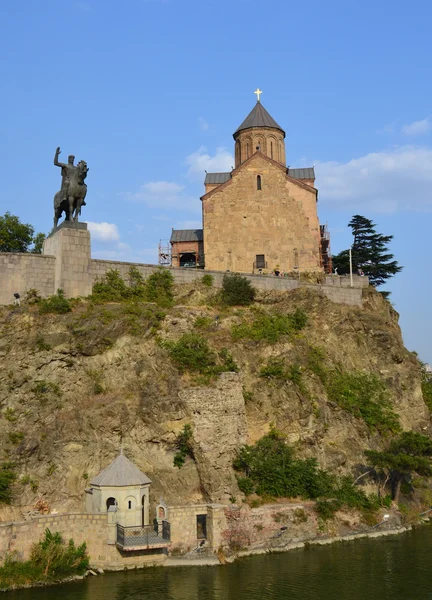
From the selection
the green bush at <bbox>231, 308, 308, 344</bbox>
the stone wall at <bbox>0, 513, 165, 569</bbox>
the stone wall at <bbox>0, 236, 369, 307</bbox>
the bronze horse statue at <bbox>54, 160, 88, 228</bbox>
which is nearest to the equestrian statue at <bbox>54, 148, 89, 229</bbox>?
the bronze horse statue at <bbox>54, 160, 88, 228</bbox>

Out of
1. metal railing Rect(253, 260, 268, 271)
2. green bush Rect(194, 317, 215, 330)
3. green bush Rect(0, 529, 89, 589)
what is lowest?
green bush Rect(0, 529, 89, 589)

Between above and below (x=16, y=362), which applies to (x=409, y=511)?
below

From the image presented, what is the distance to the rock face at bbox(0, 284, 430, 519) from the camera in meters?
24.2

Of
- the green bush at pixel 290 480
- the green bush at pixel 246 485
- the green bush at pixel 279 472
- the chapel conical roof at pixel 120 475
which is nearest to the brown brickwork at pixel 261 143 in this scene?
the green bush at pixel 290 480

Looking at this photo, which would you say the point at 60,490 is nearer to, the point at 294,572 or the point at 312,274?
the point at 294,572

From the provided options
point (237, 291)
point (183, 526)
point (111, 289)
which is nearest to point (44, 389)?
point (111, 289)

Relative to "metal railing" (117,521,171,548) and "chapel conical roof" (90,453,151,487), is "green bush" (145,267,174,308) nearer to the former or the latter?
"chapel conical roof" (90,453,151,487)

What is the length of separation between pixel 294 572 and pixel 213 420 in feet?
22.2

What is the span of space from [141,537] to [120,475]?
2.16 meters

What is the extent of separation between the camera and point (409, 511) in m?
28.2

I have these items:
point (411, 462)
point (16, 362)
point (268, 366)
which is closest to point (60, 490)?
point (16, 362)

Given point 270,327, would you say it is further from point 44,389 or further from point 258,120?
point 258,120

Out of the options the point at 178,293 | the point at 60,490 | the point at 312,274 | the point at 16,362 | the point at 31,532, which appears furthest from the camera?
the point at 312,274

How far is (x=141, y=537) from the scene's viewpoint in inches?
845
